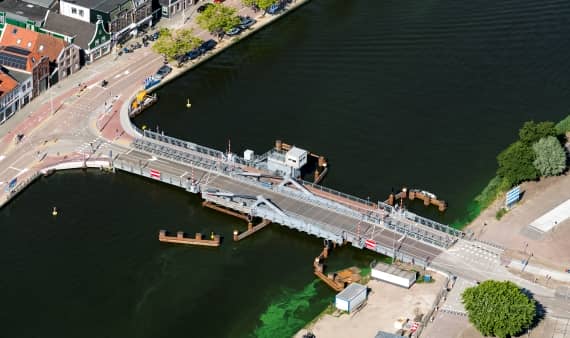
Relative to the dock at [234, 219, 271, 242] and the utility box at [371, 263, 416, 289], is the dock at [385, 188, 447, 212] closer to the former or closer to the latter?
the utility box at [371, 263, 416, 289]

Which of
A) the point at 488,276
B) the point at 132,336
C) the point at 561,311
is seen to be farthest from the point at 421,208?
the point at 132,336

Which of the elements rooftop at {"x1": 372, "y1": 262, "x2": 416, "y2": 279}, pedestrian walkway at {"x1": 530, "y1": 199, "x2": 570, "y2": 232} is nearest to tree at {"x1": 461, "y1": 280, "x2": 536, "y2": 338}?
rooftop at {"x1": 372, "y1": 262, "x2": 416, "y2": 279}

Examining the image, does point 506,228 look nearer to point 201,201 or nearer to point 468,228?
point 468,228

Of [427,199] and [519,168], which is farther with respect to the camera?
[427,199]

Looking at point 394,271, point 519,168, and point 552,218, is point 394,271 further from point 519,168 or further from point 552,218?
point 519,168

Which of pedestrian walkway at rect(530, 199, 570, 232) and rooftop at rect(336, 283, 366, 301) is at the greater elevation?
pedestrian walkway at rect(530, 199, 570, 232)

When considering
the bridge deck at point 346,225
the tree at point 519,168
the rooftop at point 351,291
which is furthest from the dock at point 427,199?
the rooftop at point 351,291

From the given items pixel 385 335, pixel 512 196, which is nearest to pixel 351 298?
pixel 385 335
